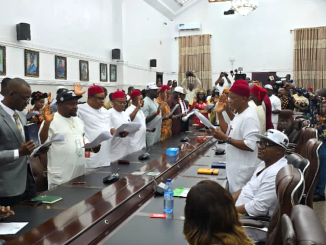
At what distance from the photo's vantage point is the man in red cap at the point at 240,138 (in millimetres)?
2766

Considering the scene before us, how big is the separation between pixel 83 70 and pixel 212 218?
22.9 feet

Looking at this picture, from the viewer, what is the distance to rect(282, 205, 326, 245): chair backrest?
92 centimetres

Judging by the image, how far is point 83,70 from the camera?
7.66 meters

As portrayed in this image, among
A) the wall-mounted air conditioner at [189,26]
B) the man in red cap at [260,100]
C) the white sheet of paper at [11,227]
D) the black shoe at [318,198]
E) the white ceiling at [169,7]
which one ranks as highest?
the white ceiling at [169,7]

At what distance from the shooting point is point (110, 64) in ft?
29.3

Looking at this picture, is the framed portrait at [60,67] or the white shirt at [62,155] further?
the framed portrait at [60,67]

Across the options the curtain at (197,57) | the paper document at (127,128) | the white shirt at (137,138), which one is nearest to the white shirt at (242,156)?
the paper document at (127,128)

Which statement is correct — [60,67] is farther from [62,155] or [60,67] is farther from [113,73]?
[62,155]

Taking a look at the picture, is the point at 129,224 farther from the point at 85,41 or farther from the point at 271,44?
the point at 271,44

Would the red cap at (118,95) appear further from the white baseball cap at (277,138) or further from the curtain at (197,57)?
the curtain at (197,57)

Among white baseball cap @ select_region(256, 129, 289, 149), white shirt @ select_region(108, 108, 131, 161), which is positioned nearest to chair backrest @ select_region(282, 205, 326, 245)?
white baseball cap @ select_region(256, 129, 289, 149)

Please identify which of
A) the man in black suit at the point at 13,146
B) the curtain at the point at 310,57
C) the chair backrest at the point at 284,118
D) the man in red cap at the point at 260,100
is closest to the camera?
the man in black suit at the point at 13,146

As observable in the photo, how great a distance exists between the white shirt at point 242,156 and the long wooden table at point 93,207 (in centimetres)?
13

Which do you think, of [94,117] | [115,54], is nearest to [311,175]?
[94,117]
